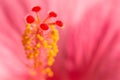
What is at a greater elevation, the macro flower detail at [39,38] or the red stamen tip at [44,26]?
the red stamen tip at [44,26]

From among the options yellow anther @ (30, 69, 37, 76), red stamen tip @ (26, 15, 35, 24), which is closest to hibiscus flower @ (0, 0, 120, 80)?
yellow anther @ (30, 69, 37, 76)

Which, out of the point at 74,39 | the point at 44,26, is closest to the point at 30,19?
the point at 44,26

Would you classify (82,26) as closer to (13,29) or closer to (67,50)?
(67,50)

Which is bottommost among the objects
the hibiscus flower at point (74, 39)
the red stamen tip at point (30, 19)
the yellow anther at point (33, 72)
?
the yellow anther at point (33, 72)

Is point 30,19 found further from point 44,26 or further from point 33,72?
point 33,72

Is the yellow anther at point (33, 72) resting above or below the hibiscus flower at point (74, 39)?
below

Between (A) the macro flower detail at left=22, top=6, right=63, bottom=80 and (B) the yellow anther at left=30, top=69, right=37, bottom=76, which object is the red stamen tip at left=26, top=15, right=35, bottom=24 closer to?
(A) the macro flower detail at left=22, top=6, right=63, bottom=80

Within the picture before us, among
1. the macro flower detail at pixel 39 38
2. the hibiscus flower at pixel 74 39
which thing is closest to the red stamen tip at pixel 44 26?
the macro flower detail at pixel 39 38

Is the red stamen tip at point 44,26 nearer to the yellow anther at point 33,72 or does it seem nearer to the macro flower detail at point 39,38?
the macro flower detail at point 39,38
